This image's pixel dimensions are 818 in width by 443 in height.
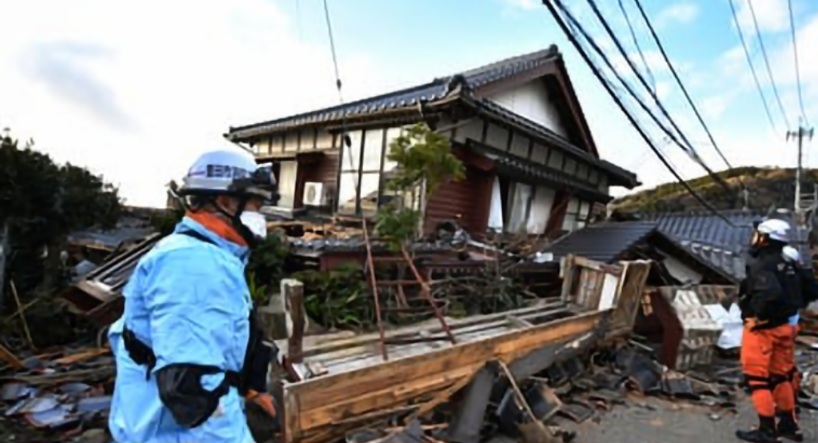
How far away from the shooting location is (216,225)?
192 centimetres

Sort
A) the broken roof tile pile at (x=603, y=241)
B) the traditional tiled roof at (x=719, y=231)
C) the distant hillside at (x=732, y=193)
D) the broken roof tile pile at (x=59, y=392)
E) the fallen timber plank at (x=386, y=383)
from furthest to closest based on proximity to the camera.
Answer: the distant hillside at (x=732, y=193) < the traditional tiled roof at (x=719, y=231) < the broken roof tile pile at (x=603, y=241) < the broken roof tile pile at (x=59, y=392) < the fallen timber plank at (x=386, y=383)

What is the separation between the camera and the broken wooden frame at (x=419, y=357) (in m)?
3.88

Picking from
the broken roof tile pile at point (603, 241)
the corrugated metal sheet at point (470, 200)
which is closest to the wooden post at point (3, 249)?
the corrugated metal sheet at point (470, 200)

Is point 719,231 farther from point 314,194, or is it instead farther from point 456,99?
point 314,194

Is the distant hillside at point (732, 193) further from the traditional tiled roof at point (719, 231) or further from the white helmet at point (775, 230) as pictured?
the white helmet at point (775, 230)

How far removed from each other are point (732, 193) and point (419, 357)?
26758mm

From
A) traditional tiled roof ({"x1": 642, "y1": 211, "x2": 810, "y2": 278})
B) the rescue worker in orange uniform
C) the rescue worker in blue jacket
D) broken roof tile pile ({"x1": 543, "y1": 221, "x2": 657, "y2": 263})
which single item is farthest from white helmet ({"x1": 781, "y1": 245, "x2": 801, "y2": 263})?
traditional tiled roof ({"x1": 642, "y1": 211, "x2": 810, "y2": 278})

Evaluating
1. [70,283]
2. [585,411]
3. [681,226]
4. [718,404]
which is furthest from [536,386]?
[681,226]

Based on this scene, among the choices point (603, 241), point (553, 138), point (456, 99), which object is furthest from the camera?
point (553, 138)

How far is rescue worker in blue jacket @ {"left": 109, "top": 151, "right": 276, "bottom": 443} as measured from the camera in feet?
5.24

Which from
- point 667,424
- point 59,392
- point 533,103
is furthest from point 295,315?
point 533,103

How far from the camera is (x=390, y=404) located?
4359mm

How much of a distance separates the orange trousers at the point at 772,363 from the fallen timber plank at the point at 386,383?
6.72ft

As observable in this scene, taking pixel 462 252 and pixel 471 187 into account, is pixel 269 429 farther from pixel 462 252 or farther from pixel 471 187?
pixel 471 187
